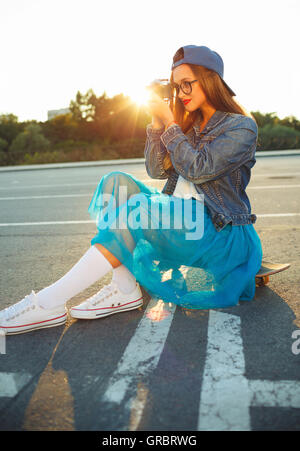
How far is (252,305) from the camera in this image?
2.60 m

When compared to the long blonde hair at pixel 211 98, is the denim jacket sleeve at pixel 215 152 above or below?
below

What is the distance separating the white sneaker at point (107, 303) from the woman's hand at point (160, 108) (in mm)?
1028

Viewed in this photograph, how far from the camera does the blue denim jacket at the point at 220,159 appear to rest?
2.45 metres

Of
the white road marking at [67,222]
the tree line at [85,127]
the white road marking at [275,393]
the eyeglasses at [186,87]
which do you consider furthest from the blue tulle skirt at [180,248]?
the tree line at [85,127]

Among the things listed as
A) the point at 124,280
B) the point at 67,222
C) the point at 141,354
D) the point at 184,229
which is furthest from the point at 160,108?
the point at 67,222

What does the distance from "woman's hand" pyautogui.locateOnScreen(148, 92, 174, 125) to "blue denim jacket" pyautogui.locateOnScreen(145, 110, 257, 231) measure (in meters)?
0.08

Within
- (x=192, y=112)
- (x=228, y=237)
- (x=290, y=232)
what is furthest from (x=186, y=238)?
(x=290, y=232)

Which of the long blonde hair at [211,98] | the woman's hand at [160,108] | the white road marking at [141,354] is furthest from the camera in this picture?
the woman's hand at [160,108]

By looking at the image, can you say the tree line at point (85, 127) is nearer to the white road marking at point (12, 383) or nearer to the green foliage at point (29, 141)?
the green foliage at point (29, 141)

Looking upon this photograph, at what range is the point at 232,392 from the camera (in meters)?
1.76

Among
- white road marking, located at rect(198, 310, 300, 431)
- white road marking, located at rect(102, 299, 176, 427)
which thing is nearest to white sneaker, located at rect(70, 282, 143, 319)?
white road marking, located at rect(102, 299, 176, 427)

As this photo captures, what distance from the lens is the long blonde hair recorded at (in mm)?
2482

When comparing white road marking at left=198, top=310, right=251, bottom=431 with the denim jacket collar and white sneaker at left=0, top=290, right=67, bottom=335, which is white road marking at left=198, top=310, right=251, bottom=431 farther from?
the denim jacket collar
